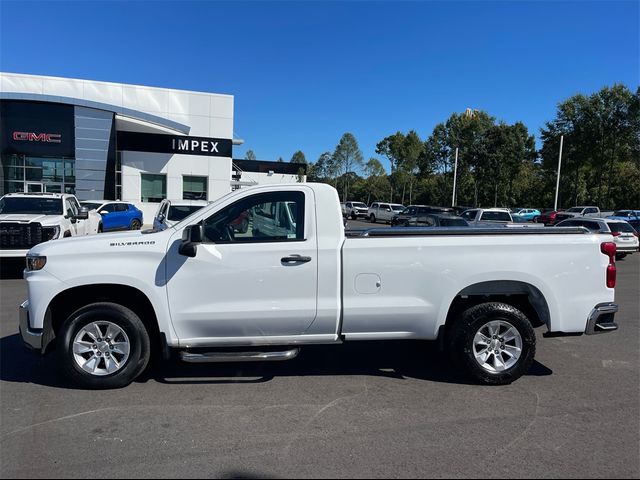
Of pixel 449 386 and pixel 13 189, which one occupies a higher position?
pixel 13 189

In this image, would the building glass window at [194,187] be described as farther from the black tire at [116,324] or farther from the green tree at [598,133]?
the green tree at [598,133]

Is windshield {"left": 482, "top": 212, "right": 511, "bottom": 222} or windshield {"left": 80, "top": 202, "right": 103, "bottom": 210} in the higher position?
windshield {"left": 482, "top": 212, "right": 511, "bottom": 222}

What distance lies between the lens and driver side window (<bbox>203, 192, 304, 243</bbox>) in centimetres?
461

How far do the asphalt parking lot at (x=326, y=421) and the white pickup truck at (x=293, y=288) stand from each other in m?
0.37

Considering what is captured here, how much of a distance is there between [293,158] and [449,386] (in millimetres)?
113854

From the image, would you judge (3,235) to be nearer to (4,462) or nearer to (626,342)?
(4,462)

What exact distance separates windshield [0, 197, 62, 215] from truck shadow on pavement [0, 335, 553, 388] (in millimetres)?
6931

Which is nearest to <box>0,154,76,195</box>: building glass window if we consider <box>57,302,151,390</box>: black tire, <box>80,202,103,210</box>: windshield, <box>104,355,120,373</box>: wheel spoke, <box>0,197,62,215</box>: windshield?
<box>80,202,103,210</box>: windshield

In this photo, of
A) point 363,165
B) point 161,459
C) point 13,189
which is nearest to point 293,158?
point 363,165

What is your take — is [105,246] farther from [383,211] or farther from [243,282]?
[383,211]

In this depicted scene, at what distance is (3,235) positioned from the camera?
1026 centimetres

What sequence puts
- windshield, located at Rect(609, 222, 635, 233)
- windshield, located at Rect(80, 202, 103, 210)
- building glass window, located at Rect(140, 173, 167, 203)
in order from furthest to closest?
building glass window, located at Rect(140, 173, 167, 203) → windshield, located at Rect(80, 202, 103, 210) → windshield, located at Rect(609, 222, 635, 233)

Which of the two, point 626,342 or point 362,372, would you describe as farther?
point 626,342

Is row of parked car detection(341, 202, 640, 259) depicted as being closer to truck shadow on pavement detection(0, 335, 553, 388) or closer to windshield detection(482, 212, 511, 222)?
windshield detection(482, 212, 511, 222)
